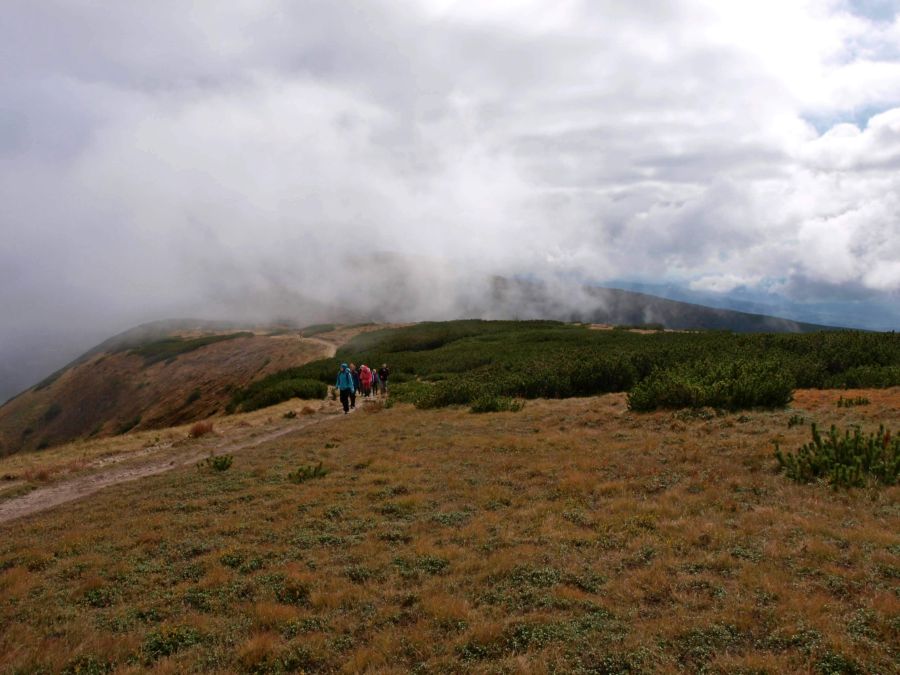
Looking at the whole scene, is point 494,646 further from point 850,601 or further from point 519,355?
point 519,355

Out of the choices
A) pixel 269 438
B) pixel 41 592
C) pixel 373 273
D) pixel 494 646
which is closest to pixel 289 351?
pixel 269 438

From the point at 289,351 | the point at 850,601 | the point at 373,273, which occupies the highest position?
the point at 373,273

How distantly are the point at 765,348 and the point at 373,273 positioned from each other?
16312cm

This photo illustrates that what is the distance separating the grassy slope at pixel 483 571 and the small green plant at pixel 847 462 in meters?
0.40

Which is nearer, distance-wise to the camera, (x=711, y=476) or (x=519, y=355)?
(x=711, y=476)

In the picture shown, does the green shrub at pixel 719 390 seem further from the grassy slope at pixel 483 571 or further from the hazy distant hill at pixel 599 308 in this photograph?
the hazy distant hill at pixel 599 308

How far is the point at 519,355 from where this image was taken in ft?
135

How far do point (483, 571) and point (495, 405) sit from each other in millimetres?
15684

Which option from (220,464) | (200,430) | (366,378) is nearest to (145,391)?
(366,378)

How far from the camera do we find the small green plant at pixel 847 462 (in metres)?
9.38

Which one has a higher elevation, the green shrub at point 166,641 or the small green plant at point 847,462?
the small green plant at point 847,462

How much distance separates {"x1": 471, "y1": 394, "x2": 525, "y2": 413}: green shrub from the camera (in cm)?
2264

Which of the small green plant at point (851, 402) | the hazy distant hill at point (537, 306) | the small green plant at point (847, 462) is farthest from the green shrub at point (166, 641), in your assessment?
the hazy distant hill at point (537, 306)

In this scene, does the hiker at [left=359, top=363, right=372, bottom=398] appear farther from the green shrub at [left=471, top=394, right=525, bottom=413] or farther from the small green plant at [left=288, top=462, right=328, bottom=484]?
the small green plant at [left=288, top=462, right=328, bottom=484]
